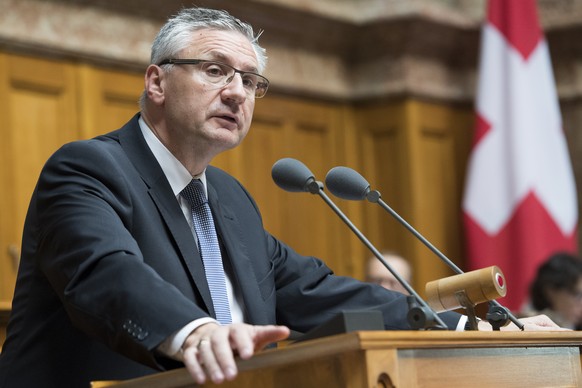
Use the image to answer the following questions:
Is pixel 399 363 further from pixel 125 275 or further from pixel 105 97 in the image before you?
pixel 105 97

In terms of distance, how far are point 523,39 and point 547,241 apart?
4.23 ft

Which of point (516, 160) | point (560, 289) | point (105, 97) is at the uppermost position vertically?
point (105, 97)

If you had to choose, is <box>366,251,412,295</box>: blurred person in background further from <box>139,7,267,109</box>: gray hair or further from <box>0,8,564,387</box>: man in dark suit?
<box>139,7,267,109</box>: gray hair

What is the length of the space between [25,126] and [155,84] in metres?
2.64

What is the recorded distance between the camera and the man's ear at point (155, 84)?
3.16 metres

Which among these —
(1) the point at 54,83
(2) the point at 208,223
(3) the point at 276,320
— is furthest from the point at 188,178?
(1) the point at 54,83

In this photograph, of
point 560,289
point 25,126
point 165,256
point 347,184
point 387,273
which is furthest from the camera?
point 560,289

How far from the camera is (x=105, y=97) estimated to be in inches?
240

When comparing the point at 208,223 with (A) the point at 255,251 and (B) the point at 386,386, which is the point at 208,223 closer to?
(A) the point at 255,251

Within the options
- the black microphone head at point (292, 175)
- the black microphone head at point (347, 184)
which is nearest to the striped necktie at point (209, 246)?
the black microphone head at point (292, 175)

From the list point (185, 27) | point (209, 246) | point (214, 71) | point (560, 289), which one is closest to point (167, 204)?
point (209, 246)

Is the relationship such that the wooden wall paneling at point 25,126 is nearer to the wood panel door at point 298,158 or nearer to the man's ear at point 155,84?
the wood panel door at point 298,158

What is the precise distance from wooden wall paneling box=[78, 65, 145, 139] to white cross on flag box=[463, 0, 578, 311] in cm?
238

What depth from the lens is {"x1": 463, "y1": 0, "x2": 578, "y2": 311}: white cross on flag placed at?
7.34 metres
